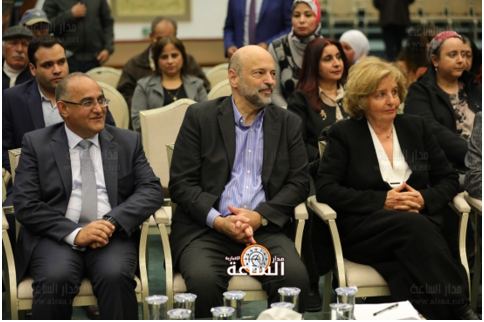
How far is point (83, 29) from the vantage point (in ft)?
22.1

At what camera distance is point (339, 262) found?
11.3 feet

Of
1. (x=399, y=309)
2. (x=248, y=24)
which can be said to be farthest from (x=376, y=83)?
(x=248, y=24)

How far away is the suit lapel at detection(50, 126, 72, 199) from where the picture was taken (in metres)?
3.42

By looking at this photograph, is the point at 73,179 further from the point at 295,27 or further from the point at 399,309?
the point at 295,27

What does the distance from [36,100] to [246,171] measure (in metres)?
1.33

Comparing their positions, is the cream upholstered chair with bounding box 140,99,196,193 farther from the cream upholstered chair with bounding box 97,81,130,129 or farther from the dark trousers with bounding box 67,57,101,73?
the dark trousers with bounding box 67,57,101,73

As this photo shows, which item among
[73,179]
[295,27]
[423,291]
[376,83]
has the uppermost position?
[295,27]

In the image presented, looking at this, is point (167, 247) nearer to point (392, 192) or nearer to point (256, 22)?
point (392, 192)

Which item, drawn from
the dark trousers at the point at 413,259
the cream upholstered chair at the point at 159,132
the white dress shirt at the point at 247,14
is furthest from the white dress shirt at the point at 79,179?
the white dress shirt at the point at 247,14

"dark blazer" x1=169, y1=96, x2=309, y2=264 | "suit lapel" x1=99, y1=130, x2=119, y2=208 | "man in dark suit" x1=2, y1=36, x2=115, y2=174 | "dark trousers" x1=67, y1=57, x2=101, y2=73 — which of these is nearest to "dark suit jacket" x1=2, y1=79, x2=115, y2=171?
"man in dark suit" x1=2, y1=36, x2=115, y2=174

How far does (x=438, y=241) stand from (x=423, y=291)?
238 millimetres

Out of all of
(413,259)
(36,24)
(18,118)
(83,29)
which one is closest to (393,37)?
(83,29)

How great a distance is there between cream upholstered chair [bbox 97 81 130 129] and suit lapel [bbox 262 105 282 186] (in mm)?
1795

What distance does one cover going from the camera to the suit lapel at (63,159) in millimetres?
3424
